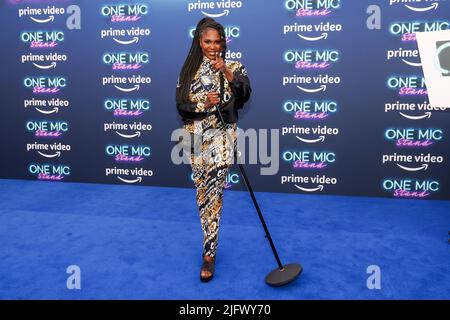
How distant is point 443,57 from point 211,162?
173 centimetres

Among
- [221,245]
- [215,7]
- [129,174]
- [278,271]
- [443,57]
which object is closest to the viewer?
[278,271]

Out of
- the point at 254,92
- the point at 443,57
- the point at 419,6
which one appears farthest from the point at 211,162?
the point at 419,6

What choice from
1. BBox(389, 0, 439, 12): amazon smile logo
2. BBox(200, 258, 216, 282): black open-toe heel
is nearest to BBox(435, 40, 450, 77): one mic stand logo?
BBox(389, 0, 439, 12): amazon smile logo

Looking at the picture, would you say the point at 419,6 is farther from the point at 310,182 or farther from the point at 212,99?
the point at 212,99

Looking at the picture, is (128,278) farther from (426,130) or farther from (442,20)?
(442,20)

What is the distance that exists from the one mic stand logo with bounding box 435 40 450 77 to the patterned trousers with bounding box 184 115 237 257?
148 cm

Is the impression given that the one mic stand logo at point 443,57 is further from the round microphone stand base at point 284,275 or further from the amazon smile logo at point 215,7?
the amazon smile logo at point 215,7

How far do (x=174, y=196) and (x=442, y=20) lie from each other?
3.21 metres

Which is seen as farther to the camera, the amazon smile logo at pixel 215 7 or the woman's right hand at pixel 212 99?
the amazon smile logo at pixel 215 7

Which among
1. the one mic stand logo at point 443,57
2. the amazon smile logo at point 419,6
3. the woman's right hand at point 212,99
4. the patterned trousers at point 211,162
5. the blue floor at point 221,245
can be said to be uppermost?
the amazon smile logo at point 419,6

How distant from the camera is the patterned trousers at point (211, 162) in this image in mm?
2291

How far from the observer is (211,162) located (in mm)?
2297

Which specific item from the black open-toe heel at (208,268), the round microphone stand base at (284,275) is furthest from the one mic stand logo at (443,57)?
the black open-toe heel at (208,268)

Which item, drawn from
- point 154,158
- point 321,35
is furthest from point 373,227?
point 154,158
